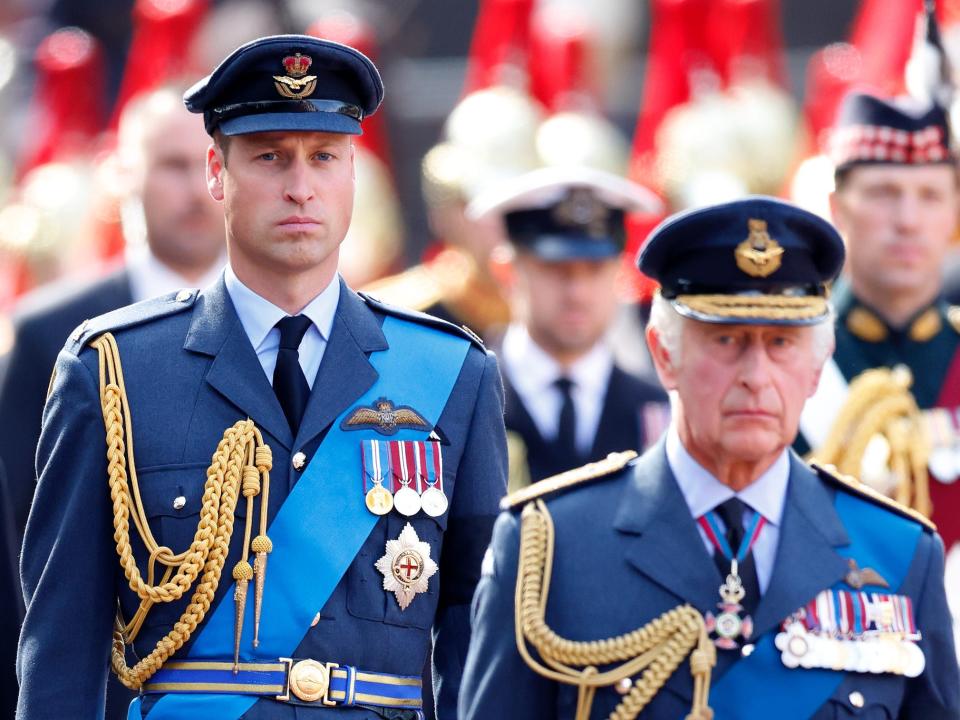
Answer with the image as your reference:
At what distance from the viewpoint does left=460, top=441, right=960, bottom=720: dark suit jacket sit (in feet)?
17.3

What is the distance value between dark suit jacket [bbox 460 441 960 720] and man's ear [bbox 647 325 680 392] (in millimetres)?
173

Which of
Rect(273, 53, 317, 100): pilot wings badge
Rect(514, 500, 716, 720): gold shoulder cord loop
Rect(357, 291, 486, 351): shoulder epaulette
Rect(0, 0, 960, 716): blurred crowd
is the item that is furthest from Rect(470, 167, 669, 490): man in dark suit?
Rect(514, 500, 716, 720): gold shoulder cord loop

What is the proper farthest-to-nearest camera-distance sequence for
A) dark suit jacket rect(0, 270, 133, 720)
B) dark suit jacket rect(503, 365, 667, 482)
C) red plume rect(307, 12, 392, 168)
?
red plume rect(307, 12, 392, 168) < dark suit jacket rect(503, 365, 667, 482) < dark suit jacket rect(0, 270, 133, 720)

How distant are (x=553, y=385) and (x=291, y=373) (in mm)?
3279

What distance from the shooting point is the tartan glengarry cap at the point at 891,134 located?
8250 millimetres

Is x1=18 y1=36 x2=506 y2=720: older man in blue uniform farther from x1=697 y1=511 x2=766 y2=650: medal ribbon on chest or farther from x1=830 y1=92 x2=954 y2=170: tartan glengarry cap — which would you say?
x1=830 y1=92 x2=954 y2=170: tartan glengarry cap

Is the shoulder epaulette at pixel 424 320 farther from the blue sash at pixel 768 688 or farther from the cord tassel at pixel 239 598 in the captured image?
the blue sash at pixel 768 688

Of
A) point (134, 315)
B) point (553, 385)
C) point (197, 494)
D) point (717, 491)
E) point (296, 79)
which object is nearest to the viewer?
point (717, 491)

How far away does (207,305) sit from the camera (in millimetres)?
5973

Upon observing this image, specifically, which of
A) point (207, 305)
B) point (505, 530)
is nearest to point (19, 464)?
point (207, 305)

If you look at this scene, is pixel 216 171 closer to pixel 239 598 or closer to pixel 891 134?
pixel 239 598

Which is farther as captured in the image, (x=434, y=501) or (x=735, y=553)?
(x=434, y=501)

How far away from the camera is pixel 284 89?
5.85 metres

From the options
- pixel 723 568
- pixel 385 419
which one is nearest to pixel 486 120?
pixel 385 419
